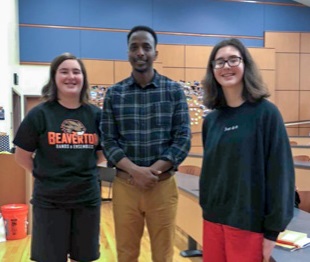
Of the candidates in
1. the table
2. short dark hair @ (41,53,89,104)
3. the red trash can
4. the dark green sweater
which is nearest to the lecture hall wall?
the red trash can

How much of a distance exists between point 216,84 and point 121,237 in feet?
3.10

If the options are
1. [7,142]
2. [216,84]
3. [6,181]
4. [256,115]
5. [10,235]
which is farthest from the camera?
[7,142]

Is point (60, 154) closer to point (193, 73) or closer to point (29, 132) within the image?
point (29, 132)

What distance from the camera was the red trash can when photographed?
12.2 feet

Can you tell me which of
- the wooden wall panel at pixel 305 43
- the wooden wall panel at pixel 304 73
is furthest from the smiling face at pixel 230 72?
the wooden wall panel at pixel 305 43

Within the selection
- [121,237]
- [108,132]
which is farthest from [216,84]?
[121,237]

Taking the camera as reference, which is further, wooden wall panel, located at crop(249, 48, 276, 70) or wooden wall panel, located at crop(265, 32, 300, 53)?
wooden wall panel, located at crop(265, 32, 300, 53)

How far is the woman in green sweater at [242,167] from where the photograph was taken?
1294mm

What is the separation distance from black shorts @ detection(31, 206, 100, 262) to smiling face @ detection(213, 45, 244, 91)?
1.05m

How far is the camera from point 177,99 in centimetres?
187

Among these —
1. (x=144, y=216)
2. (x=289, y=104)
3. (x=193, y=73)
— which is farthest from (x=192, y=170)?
(x=289, y=104)

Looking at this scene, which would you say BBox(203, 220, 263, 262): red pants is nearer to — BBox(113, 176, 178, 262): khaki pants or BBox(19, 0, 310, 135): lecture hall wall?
BBox(113, 176, 178, 262): khaki pants

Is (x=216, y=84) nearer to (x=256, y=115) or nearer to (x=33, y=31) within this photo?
(x=256, y=115)

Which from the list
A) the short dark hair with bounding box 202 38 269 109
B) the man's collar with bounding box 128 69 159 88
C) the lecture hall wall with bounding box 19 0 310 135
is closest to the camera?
the short dark hair with bounding box 202 38 269 109
